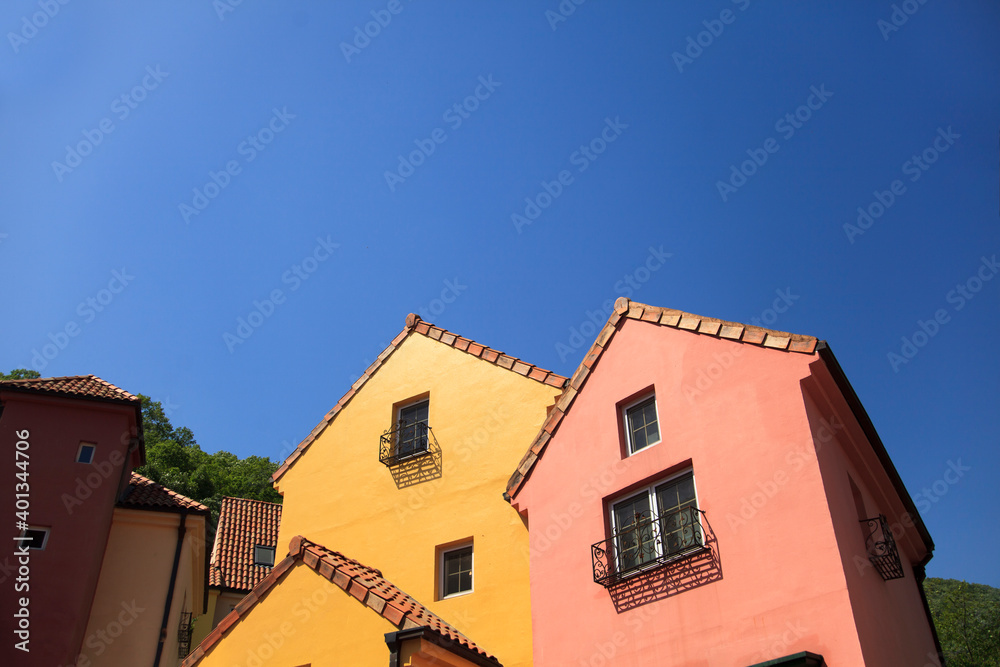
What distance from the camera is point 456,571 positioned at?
16.9m

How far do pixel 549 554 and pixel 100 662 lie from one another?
1233 centimetres

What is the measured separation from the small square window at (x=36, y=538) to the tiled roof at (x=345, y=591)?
7256 millimetres

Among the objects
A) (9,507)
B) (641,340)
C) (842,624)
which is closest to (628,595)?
(842,624)

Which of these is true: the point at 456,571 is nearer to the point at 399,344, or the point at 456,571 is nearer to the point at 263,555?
the point at 399,344

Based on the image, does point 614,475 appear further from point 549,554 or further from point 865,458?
point 865,458

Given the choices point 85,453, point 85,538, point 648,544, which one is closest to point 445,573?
point 648,544

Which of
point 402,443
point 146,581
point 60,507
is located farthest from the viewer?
point 146,581

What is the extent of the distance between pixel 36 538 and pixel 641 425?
49.5 feet

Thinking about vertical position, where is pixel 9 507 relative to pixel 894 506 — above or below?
above

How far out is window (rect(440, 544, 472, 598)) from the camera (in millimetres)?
16609

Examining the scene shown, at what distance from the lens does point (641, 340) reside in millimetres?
15117

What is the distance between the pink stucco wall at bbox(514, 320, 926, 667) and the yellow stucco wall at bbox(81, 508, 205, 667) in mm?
11153

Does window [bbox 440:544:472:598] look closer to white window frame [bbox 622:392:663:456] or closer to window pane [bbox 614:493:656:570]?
window pane [bbox 614:493:656:570]

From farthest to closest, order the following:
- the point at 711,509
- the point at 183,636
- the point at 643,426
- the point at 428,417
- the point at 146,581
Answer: the point at 183,636, the point at 146,581, the point at 428,417, the point at 643,426, the point at 711,509
